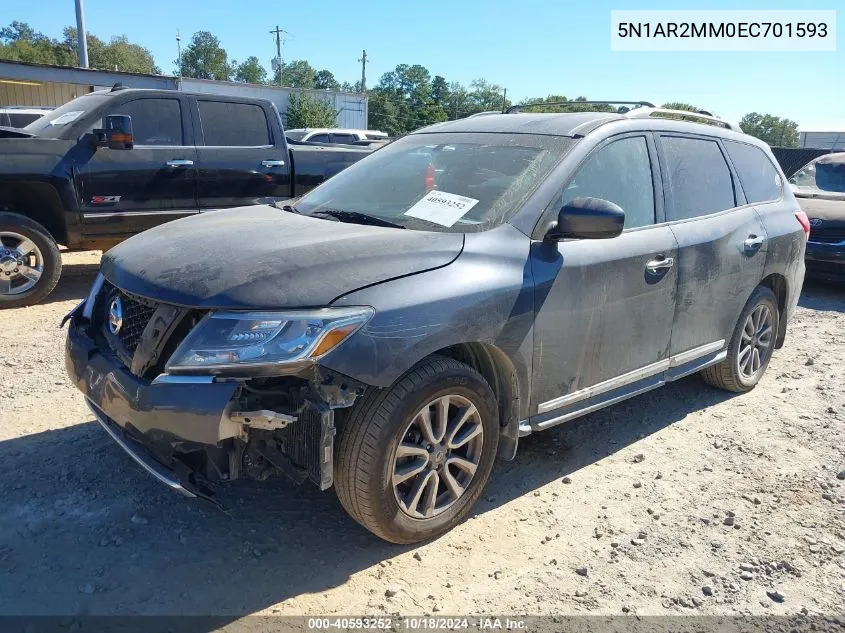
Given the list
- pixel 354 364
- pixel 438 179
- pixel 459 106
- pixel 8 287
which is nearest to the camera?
pixel 354 364

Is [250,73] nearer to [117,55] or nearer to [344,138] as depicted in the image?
[117,55]

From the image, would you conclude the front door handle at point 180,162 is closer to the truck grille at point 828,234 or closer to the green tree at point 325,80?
the truck grille at point 828,234

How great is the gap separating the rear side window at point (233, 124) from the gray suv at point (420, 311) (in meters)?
3.58

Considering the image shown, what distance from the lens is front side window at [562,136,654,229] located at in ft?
11.3

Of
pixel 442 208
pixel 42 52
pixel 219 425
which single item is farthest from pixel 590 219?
pixel 42 52

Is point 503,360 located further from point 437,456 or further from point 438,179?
point 438,179

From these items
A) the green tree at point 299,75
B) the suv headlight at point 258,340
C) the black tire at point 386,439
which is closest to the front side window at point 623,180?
the black tire at point 386,439

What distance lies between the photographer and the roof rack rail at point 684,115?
399 cm

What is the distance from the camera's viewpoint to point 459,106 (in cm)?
7556

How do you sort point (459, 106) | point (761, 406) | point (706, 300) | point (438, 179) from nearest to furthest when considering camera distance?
point (438, 179) → point (706, 300) → point (761, 406) → point (459, 106)

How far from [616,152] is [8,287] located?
18.0 ft

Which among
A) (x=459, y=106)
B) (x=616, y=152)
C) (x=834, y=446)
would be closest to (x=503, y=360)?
(x=616, y=152)

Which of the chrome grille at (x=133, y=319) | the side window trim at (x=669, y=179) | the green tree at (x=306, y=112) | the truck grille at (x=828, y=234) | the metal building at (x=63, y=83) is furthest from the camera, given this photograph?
the green tree at (x=306, y=112)

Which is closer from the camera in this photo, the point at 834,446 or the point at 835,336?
the point at 834,446
